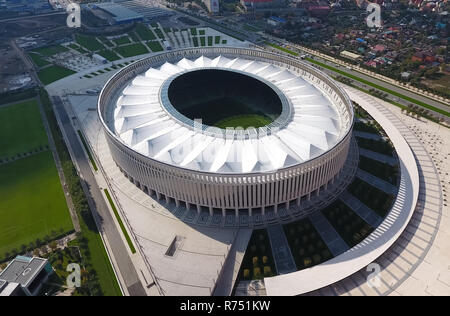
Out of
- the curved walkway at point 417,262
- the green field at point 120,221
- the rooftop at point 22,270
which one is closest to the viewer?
the rooftop at point 22,270

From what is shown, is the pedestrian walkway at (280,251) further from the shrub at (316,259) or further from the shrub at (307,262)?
the shrub at (316,259)

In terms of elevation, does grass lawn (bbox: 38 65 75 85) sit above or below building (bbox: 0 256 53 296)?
above

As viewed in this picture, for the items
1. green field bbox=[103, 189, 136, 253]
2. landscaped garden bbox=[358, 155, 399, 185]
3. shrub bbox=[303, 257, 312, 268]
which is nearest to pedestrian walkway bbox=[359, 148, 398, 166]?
landscaped garden bbox=[358, 155, 399, 185]

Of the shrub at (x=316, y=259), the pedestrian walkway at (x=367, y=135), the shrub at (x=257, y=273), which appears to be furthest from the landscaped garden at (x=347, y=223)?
the pedestrian walkway at (x=367, y=135)

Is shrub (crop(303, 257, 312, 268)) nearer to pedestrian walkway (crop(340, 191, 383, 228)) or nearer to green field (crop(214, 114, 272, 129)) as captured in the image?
pedestrian walkway (crop(340, 191, 383, 228))

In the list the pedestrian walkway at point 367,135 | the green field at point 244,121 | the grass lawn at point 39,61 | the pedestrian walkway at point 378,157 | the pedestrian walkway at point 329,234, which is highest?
the grass lawn at point 39,61

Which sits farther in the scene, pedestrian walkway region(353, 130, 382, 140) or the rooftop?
pedestrian walkway region(353, 130, 382, 140)

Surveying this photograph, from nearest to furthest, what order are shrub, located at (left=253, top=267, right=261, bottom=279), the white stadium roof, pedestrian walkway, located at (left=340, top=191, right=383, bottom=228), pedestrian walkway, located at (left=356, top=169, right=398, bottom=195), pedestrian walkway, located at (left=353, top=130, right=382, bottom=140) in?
shrub, located at (left=253, top=267, right=261, bottom=279) < the white stadium roof < pedestrian walkway, located at (left=340, top=191, right=383, bottom=228) < pedestrian walkway, located at (left=356, top=169, right=398, bottom=195) < pedestrian walkway, located at (left=353, top=130, right=382, bottom=140)

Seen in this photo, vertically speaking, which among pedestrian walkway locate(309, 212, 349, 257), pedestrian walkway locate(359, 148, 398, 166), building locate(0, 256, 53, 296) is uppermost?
pedestrian walkway locate(359, 148, 398, 166)
